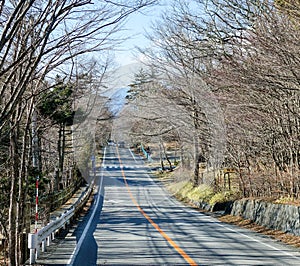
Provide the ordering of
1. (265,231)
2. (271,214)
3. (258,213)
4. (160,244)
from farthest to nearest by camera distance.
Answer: (258,213), (271,214), (265,231), (160,244)

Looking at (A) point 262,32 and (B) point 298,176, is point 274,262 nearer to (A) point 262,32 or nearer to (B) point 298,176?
(A) point 262,32

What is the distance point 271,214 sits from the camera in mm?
16828

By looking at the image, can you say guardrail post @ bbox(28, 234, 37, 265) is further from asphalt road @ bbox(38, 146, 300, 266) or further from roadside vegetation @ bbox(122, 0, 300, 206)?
roadside vegetation @ bbox(122, 0, 300, 206)

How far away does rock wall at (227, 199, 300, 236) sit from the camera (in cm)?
1446

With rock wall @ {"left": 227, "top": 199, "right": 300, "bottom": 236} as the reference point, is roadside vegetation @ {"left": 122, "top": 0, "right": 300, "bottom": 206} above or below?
above

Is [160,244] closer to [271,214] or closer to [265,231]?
[265,231]

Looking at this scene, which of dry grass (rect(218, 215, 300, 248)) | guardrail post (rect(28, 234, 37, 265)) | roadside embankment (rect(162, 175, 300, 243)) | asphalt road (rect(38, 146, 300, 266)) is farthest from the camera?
roadside embankment (rect(162, 175, 300, 243))

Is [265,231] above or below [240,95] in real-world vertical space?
below

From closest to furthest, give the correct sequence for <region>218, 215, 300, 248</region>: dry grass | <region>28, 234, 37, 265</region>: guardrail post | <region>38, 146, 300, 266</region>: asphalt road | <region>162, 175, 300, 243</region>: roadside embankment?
1. <region>28, 234, 37, 265</region>: guardrail post
2. <region>38, 146, 300, 266</region>: asphalt road
3. <region>218, 215, 300, 248</region>: dry grass
4. <region>162, 175, 300, 243</region>: roadside embankment

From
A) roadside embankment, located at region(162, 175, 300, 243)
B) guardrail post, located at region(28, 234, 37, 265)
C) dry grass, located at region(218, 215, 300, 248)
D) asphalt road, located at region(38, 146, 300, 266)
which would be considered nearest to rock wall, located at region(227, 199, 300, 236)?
roadside embankment, located at region(162, 175, 300, 243)

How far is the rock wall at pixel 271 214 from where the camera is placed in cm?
1446

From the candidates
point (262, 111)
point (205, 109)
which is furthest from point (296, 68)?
point (205, 109)

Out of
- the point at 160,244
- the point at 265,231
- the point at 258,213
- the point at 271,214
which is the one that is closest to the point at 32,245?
the point at 160,244

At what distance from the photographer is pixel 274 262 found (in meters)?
9.45
